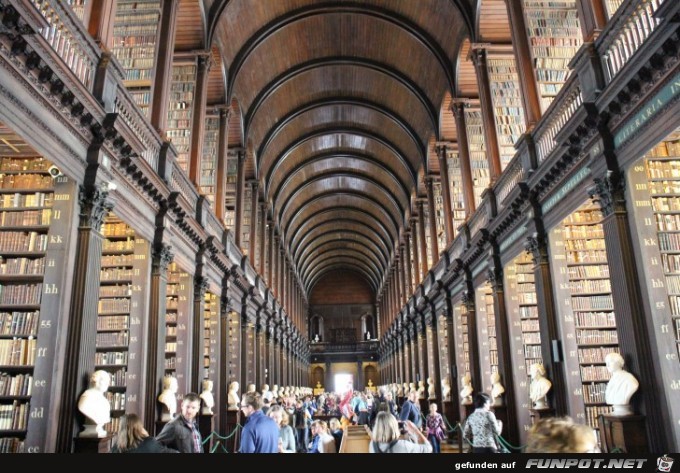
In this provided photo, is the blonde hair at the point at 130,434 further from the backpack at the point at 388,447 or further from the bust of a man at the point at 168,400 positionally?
the bust of a man at the point at 168,400

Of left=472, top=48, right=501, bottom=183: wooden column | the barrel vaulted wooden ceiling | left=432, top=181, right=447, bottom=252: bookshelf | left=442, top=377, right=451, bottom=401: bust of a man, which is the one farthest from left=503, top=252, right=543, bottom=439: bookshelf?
left=432, top=181, right=447, bottom=252: bookshelf

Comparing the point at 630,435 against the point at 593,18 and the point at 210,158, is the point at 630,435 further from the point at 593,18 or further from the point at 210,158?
the point at 210,158

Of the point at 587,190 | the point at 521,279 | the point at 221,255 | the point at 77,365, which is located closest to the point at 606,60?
the point at 587,190

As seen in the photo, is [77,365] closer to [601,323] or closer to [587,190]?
[587,190]

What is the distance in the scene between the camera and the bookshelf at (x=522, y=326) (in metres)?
9.20

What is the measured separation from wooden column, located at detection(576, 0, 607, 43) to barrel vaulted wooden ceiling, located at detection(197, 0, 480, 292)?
5.14 m

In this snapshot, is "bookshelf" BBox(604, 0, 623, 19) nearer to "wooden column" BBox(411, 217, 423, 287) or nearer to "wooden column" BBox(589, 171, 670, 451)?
"wooden column" BBox(589, 171, 670, 451)

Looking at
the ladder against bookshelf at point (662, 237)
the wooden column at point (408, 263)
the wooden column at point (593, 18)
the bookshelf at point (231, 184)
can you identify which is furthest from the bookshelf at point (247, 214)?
the ladder against bookshelf at point (662, 237)

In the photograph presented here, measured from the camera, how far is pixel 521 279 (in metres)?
10.1

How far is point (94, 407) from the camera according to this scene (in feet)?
17.2

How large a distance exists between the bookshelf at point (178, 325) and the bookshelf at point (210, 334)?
1358mm

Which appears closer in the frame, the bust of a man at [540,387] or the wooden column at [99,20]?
the wooden column at [99,20]

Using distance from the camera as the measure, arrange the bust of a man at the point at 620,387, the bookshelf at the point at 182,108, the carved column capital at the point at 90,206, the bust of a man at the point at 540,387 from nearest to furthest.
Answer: the bust of a man at the point at 620,387 < the carved column capital at the point at 90,206 < the bust of a man at the point at 540,387 < the bookshelf at the point at 182,108

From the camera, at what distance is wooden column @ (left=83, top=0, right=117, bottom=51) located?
6.13 m
